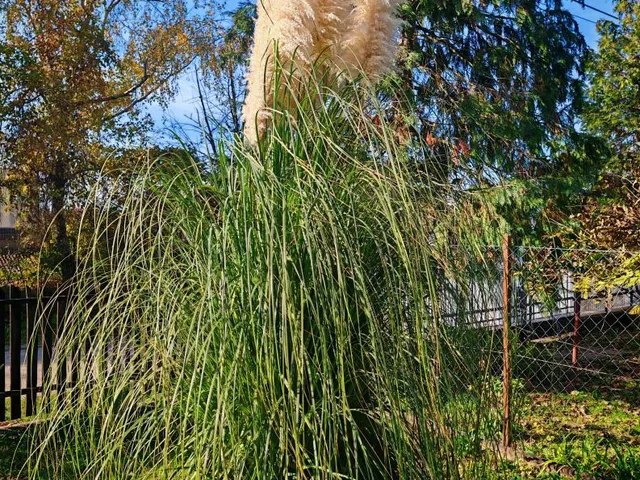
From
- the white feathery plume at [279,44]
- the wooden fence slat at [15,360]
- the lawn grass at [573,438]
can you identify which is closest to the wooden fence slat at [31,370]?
the wooden fence slat at [15,360]

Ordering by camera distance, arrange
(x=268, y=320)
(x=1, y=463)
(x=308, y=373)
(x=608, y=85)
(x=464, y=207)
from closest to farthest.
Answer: (x=268, y=320) < (x=308, y=373) < (x=464, y=207) < (x=1, y=463) < (x=608, y=85)

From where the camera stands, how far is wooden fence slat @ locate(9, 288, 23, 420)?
512 centimetres

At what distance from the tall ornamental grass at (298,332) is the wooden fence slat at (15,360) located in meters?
3.86

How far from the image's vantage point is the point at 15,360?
519 cm

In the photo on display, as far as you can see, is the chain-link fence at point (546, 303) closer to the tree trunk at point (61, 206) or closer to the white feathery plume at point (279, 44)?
the white feathery plume at point (279, 44)

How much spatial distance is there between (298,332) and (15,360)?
184 inches

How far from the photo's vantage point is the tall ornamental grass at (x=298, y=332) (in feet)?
4.35

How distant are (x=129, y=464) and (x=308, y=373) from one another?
0.57 meters

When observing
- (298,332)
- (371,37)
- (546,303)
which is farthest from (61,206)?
(298,332)

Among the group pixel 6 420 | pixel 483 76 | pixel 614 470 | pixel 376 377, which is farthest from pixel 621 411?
pixel 6 420

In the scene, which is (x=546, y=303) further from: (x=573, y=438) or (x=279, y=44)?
(x=279, y=44)

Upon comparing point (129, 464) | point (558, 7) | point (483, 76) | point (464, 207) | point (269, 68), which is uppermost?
point (558, 7)

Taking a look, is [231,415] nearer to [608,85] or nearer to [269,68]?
[269,68]

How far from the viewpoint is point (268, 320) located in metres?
1.29
